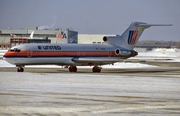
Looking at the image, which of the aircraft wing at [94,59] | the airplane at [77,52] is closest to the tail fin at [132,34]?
the airplane at [77,52]

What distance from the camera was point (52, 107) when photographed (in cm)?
1722

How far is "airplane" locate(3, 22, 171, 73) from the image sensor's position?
4303 centimetres

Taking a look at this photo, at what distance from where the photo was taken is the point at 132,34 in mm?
49281

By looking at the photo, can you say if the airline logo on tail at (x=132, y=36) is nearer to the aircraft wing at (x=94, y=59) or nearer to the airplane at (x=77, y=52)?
the airplane at (x=77, y=52)

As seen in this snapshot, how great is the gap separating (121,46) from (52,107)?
105 ft

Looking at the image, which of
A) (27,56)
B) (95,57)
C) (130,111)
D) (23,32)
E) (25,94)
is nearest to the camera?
(130,111)

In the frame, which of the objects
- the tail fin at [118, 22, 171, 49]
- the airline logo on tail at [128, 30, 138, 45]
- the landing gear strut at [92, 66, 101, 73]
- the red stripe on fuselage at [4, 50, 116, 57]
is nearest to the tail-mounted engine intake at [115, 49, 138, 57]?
the red stripe on fuselage at [4, 50, 116, 57]

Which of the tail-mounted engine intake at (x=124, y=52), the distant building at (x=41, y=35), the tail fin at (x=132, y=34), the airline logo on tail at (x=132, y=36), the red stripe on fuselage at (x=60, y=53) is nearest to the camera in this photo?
the red stripe on fuselage at (x=60, y=53)

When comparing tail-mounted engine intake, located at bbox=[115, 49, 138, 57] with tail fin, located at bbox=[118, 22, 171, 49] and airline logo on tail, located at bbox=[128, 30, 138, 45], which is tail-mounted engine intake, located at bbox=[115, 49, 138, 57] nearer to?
tail fin, located at bbox=[118, 22, 171, 49]

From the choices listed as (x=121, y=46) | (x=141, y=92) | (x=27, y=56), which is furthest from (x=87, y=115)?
(x=121, y=46)

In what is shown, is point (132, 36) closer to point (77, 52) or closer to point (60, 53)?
point (77, 52)

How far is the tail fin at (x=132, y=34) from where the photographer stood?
4888 cm

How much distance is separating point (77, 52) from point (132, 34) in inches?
Answer: 294

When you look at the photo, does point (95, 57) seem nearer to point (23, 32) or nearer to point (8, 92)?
point (8, 92)
